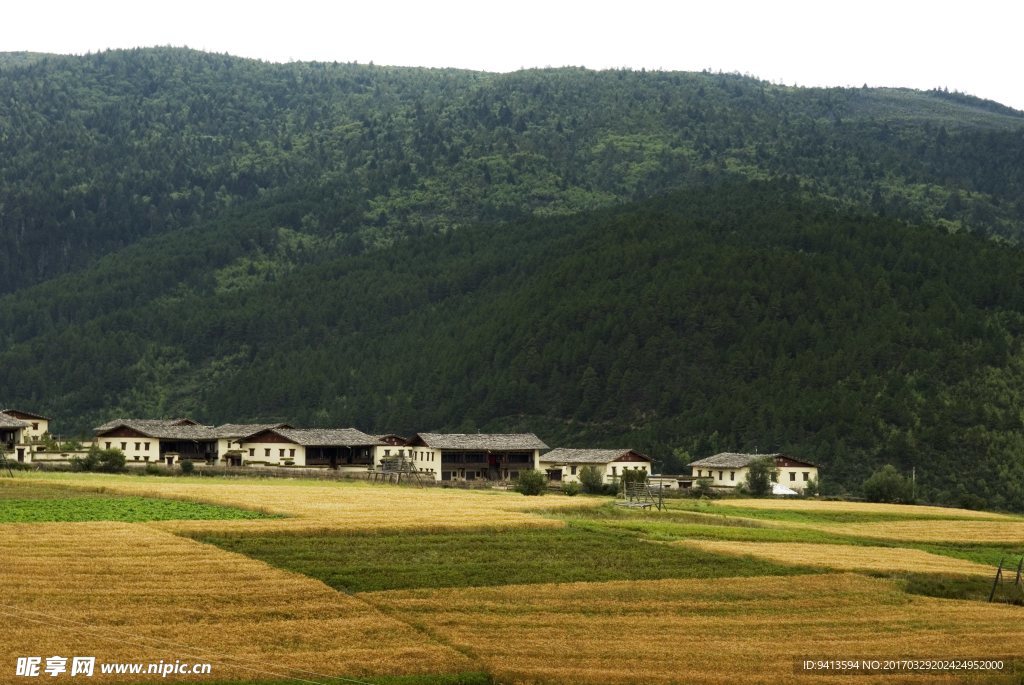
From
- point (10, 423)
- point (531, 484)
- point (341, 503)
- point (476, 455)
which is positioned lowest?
point (341, 503)

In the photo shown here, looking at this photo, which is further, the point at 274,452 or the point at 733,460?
the point at 274,452

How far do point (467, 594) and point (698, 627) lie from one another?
29.5ft

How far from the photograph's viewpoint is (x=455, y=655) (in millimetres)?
44062

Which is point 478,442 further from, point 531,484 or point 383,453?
point 531,484

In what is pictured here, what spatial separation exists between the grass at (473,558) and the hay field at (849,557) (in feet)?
7.20

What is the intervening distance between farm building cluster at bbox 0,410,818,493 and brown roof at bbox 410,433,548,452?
4.2 inches

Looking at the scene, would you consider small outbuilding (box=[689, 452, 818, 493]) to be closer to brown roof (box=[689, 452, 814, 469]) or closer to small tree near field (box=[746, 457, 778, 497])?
brown roof (box=[689, 452, 814, 469])

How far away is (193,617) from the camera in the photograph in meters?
46.5

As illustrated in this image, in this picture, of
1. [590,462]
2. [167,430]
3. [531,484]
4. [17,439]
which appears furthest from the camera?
[167,430]

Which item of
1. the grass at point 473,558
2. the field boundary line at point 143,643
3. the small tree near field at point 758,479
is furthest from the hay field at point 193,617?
the small tree near field at point 758,479

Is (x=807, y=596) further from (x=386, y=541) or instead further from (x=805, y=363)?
(x=805, y=363)

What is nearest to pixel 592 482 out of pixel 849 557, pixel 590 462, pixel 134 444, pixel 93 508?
pixel 590 462

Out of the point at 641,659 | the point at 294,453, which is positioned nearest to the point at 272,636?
the point at 641,659

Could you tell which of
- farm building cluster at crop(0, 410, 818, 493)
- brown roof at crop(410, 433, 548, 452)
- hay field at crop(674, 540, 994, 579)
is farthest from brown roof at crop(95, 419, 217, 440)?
hay field at crop(674, 540, 994, 579)
